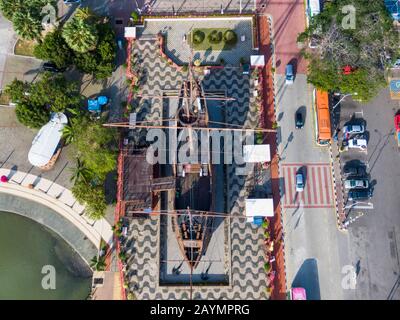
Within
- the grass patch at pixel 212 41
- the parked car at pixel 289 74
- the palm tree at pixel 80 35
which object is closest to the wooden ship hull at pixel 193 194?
the grass patch at pixel 212 41

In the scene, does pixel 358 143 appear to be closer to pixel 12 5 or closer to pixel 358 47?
pixel 358 47

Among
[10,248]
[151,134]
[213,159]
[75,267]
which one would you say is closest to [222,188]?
[213,159]

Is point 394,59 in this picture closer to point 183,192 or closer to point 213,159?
point 213,159

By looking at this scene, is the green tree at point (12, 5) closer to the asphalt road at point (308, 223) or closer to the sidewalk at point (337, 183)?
the asphalt road at point (308, 223)

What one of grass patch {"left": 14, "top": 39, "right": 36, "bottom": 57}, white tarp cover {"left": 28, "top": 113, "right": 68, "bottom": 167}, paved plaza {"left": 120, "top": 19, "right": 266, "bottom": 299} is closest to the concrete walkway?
white tarp cover {"left": 28, "top": 113, "right": 68, "bottom": 167}

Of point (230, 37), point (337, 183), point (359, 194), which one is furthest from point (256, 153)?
point (230, 37)

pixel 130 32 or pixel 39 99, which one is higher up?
pixel 130 32
